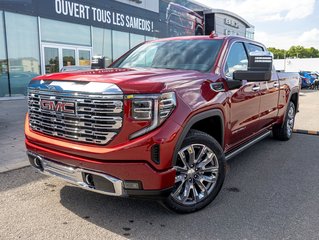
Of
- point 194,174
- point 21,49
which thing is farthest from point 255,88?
point 21,49

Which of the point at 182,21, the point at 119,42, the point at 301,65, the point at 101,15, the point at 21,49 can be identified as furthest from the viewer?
the point at 301,65

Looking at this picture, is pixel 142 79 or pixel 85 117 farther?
pixel 142 79

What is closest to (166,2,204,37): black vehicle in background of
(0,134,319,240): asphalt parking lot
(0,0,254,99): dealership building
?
(0,0,254,99): dealership building

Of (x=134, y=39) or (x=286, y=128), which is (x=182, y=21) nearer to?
(x=134, y=39)

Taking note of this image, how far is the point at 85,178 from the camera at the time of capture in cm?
297

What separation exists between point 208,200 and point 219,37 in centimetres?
220

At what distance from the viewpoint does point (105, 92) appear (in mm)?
2834

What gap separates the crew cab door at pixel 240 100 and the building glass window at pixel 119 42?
1529 cm

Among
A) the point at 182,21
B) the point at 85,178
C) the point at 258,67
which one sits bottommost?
the point at 85,178

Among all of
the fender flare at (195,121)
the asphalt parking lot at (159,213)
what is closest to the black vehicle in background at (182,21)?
the asphalt parking lot at (159,213)

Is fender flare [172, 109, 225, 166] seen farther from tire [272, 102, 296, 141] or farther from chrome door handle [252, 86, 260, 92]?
tire [272, 102, 296, 141]

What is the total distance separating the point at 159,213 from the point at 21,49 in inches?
516

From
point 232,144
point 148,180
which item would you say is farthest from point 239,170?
point 148,180

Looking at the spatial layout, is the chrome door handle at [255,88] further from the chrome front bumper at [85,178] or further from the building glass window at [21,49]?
the building glass window at [21,49]
